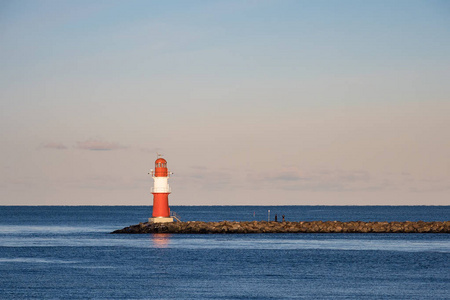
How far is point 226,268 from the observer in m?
42.2

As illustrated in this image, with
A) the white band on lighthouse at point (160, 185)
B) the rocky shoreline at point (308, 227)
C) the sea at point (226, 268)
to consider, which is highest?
the white band on lighthouse at point (160, 185)

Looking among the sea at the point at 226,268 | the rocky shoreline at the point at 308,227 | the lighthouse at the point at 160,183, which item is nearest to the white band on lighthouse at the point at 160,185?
the lighthouse at the point at 160,183

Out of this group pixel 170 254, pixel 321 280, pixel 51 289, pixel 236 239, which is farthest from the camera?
pixel 236 239

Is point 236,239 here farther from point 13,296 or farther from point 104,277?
point 13,296

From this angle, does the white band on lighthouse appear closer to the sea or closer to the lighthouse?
the lighthouse

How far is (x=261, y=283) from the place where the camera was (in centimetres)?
3578

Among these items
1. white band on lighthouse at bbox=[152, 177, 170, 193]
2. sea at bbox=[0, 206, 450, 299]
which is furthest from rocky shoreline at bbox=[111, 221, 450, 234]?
white band on lighthouse at bbox=[152, 177, 170, 193]

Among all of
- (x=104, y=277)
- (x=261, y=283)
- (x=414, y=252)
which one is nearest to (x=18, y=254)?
(x=104, y=277)

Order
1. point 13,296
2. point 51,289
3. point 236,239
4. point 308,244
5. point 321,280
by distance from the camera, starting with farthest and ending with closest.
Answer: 1. point 236,239
2. point 308,244
3. point 321,280
4. point 51,289
5. point 13,296

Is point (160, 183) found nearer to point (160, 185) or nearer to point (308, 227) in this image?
point (160, 185)

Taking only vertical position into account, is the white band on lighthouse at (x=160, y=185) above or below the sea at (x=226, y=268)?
above

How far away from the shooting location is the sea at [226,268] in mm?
32844

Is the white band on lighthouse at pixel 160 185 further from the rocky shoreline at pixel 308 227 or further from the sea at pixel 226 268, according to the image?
the rocky shoreline at pixel 308 227

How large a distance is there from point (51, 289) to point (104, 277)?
4.54 meters
